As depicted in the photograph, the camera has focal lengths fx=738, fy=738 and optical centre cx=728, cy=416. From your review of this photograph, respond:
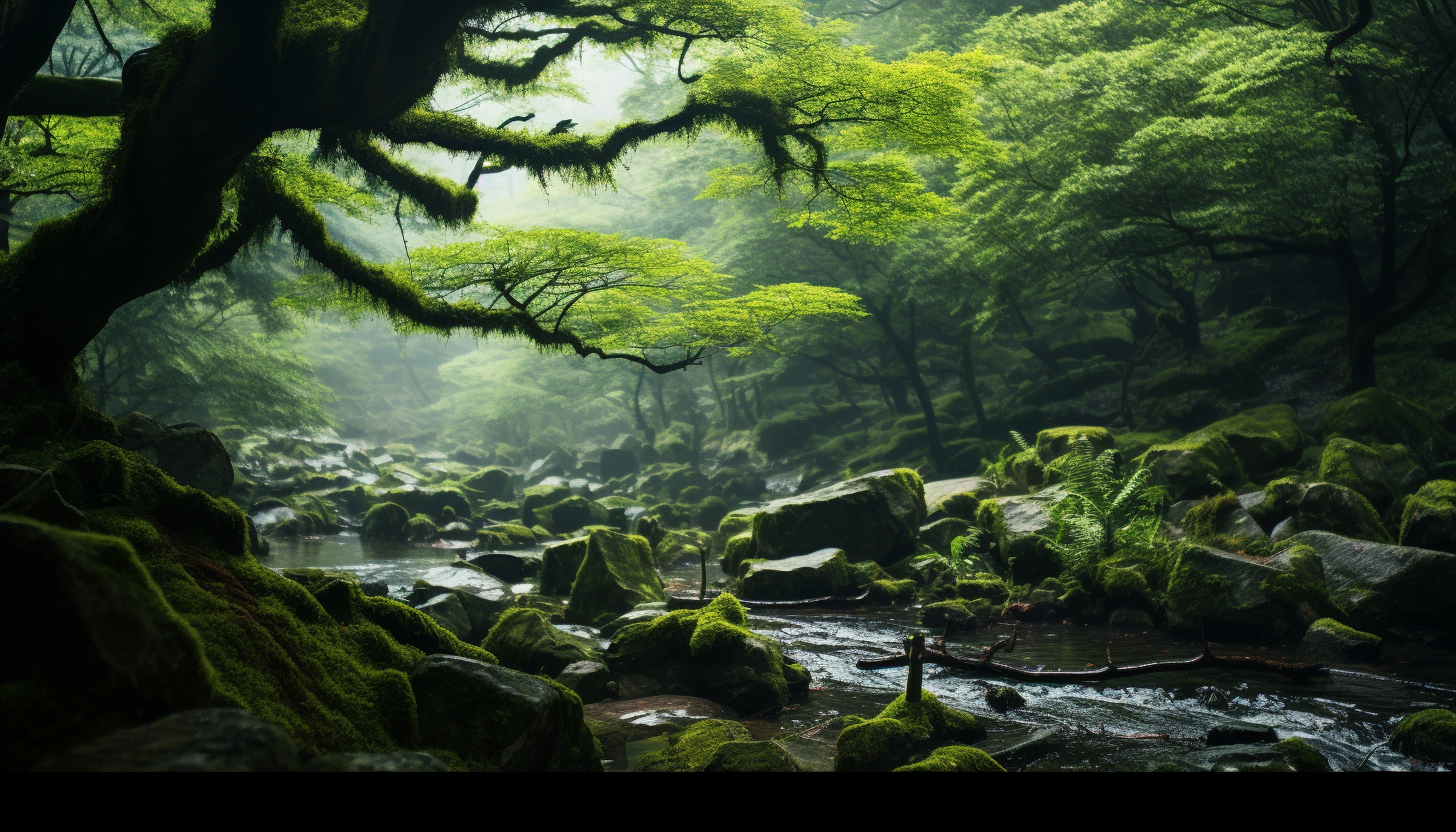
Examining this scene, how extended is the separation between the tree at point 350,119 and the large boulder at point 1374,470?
7808 millimetres

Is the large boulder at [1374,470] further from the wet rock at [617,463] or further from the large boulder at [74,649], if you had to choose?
the wet rock at [617,463]

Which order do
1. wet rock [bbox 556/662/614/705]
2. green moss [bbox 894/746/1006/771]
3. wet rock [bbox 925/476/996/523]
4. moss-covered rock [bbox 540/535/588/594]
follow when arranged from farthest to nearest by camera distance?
1. wet rock [bbox 925/476/996/523]
2. moss-covered rock [bbox 540/535/588/594]
3. wet rock [bbox 556/662/614/705]
4. green moss [bbox 894/746/1006/771]

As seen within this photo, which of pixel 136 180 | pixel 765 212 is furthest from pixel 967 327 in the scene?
pixel 136 180

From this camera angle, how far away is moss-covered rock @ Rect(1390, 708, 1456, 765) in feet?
16.3

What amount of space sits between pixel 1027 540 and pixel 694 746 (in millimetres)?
8207

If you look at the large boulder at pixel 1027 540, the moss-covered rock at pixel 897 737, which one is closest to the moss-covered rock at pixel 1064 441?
the large boulder at pixel 1027 540

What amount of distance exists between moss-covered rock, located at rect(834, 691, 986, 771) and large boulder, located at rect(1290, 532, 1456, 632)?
5360mm

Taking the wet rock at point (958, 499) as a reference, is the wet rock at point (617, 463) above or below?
below

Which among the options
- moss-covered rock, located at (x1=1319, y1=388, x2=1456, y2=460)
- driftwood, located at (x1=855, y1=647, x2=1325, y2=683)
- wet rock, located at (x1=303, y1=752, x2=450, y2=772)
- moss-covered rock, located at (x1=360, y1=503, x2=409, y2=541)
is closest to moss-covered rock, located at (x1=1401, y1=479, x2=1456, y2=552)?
driftwood, located at (x1=855, y1=647, x2=1325, y2=683)

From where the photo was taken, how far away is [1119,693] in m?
6.85

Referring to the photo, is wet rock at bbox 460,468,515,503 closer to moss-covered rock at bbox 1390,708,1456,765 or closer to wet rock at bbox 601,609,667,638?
wet rock at bbox 601,609,667,638

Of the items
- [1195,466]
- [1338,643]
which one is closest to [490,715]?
[1338,643]

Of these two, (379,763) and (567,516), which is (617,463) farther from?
(379,763)

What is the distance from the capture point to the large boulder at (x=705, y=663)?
6.92 meters
